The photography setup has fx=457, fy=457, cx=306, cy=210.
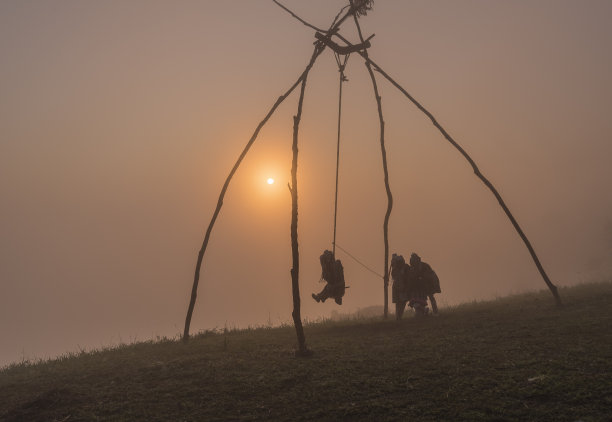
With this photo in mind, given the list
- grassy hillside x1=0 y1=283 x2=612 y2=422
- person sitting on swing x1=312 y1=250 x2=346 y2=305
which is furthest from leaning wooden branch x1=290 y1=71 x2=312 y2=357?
person sitting on swing x1=312 y1=250 x2=346 y2=305

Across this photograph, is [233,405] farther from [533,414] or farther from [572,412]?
[572,412]

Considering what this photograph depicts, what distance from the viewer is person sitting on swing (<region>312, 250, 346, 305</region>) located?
15.1 meters

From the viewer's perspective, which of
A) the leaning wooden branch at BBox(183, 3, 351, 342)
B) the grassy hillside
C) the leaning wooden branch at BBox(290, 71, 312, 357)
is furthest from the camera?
the leaning wooden branch at BBox(183, 3, 351, 342)

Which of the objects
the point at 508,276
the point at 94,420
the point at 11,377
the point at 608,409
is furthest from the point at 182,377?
the point at 508,276

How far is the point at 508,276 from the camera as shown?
165250 mm

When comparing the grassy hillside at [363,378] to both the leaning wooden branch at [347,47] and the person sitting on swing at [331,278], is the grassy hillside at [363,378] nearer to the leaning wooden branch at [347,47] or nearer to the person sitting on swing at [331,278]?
the person sitting on swing at [331,278]

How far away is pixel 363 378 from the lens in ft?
26.9

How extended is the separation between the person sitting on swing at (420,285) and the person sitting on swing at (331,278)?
2.39 meters

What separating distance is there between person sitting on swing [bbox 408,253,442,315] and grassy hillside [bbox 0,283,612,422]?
2.20m

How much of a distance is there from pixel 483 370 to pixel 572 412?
2.09 metres

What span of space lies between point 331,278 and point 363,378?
7.09 meters

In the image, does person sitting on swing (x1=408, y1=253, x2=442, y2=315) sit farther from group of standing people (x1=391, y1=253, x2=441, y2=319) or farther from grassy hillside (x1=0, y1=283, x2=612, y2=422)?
grassy hillside (x1=0, y1=283, x2=612, y2=422)

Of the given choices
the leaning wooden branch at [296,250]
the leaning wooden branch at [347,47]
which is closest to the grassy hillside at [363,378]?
Answer: the leaning wooden branch at [296,250]

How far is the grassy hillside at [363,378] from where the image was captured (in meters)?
6.56
